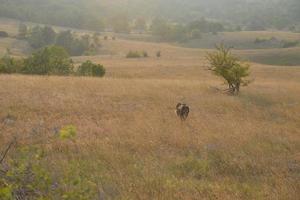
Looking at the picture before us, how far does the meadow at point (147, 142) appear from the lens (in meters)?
8.82

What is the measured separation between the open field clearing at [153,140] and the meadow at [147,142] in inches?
1.1

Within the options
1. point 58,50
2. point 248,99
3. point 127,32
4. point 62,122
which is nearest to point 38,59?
point 58,50

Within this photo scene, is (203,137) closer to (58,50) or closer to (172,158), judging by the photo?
(172,158)

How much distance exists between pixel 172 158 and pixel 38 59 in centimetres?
2613

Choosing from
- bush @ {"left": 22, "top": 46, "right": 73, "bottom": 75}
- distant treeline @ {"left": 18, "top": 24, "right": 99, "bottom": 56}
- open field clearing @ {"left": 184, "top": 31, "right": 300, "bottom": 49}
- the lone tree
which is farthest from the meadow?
open field clearing @ {"left": 184, "top": 31, "right": 300, "bottom": 49}

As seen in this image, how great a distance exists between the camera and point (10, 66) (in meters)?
34.0

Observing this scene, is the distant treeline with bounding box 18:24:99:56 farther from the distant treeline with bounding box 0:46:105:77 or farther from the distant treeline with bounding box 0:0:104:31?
the distant treeline with bounding box 0:46:105:77

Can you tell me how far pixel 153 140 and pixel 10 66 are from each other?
79.5ft

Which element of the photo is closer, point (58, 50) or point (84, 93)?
point (84, 93)

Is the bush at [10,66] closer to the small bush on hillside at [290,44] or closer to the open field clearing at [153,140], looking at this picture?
the open field clearing at [153,140]

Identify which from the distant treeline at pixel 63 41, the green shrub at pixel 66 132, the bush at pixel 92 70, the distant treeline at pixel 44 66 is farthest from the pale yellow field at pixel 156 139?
A: the distant treeline at pixel 63 41

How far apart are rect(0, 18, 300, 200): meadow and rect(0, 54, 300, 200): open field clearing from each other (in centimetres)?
3

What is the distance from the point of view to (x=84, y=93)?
71.6 feet

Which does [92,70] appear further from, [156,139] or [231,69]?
[156,139]
